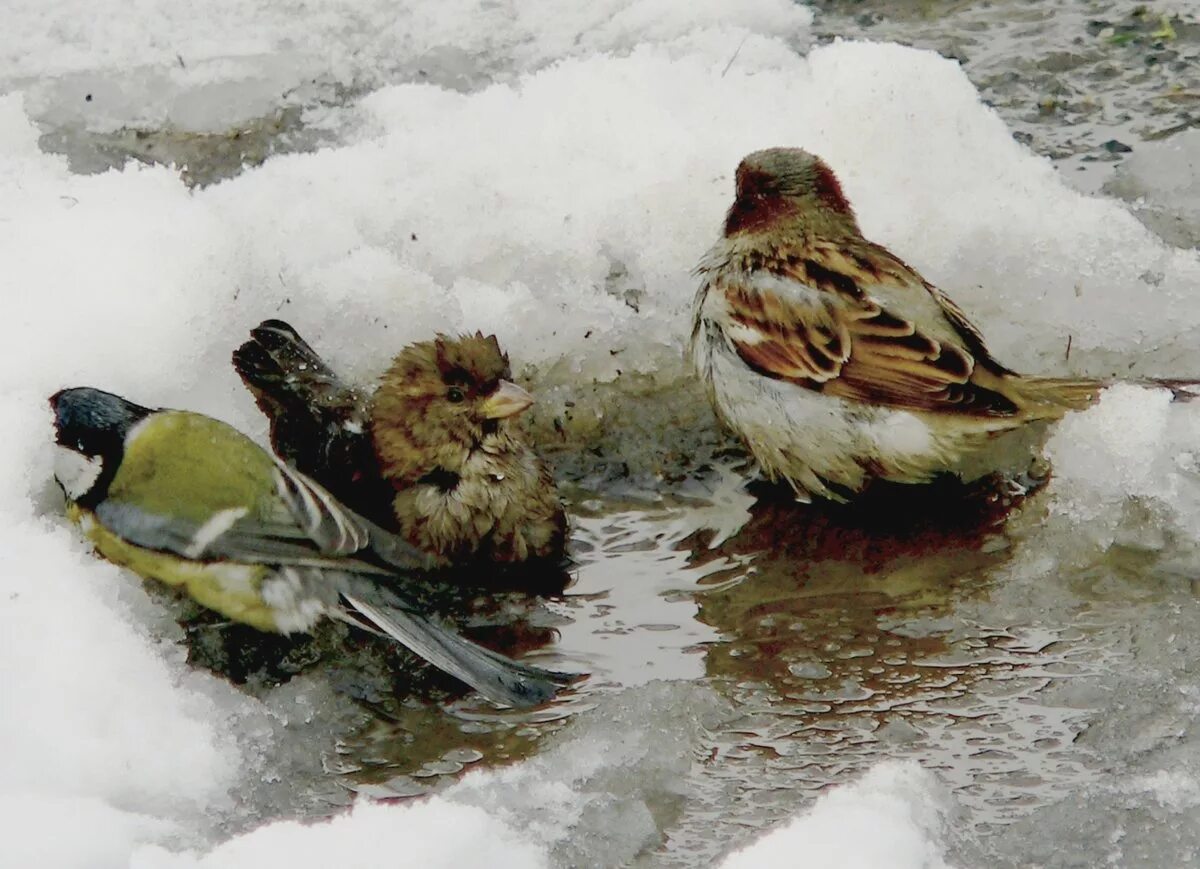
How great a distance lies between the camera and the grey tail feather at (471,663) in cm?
420

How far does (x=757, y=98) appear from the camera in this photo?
6.46 metres

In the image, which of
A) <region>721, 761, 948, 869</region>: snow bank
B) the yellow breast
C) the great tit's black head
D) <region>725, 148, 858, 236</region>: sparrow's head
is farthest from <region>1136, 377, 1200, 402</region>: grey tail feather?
the great tit's black head

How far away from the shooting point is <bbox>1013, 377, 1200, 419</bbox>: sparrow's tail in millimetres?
4988

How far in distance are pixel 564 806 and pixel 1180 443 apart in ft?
7.95

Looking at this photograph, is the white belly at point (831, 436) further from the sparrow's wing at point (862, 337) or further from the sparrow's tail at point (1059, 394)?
the sparrow's tail at point (1059, 394)

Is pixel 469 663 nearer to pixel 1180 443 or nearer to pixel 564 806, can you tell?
pixel 564 806

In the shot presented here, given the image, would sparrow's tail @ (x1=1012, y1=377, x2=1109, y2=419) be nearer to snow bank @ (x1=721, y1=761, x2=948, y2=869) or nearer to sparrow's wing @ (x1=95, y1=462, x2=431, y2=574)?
snow bank @ (x1=721, y1=761, x2=948, y2=869)

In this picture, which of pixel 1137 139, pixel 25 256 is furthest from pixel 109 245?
pixel 1137 139

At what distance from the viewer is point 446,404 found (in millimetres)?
4918

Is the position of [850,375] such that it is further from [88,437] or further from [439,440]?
[88,437]

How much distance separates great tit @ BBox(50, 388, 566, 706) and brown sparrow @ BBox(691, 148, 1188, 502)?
131 cm

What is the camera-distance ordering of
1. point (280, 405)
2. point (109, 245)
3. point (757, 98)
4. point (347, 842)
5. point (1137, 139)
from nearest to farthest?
1. point (347, 842)
2. point (280, 405)
3. point (109, 245)
4. point (757, 98)
5. point (1137, 139)

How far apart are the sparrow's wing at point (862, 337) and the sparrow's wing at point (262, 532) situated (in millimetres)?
1532

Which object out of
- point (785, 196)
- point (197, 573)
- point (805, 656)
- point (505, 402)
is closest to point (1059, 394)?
point (785, 196)
